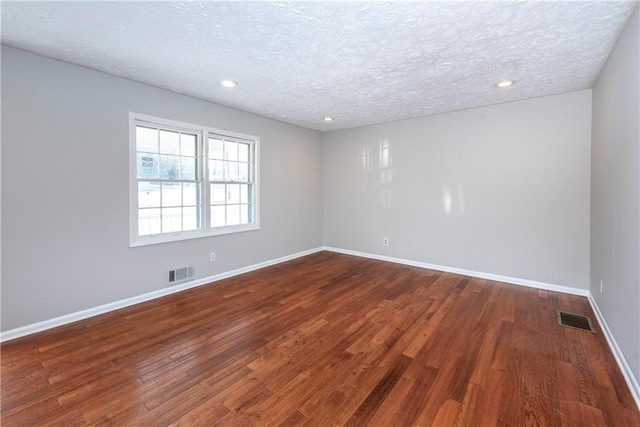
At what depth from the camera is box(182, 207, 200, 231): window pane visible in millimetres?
3701

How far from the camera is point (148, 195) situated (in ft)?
10.9

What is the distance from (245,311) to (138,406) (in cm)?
135

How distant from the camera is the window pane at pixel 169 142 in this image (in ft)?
11.3

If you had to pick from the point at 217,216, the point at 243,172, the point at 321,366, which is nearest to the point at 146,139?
the point at 217,216

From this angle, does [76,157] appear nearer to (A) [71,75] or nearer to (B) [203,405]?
(A) [71,75]

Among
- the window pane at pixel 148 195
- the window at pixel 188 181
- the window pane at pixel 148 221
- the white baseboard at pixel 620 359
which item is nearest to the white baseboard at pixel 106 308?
the window at pixel 188 181

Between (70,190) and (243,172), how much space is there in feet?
7.13

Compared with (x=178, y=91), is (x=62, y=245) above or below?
below

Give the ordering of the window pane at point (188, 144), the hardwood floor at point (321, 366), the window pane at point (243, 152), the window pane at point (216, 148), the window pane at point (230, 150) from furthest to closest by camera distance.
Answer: the window pane at point (243, 152), the window pane at point (230, 150), the window pane at point (216, 148), the window pane at point (188, 144), the hardwood floor at point (321, 366)

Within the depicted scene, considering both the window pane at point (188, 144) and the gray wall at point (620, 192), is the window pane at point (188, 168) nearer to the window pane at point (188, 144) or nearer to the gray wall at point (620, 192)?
the window pane at point (188, 144)

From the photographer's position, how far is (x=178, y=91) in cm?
342

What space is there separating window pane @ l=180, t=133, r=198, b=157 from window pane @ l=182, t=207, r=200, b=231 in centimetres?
76

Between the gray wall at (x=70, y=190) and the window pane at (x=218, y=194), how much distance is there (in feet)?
2.21

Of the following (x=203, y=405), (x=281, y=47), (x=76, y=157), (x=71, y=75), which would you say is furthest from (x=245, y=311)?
(x=71, y=75)
